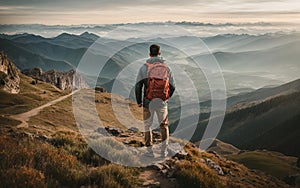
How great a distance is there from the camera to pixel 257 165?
358ft

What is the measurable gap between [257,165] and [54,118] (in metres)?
72.5

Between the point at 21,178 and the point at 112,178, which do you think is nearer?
the point at 21,178

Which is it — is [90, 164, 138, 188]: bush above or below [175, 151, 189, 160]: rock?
above

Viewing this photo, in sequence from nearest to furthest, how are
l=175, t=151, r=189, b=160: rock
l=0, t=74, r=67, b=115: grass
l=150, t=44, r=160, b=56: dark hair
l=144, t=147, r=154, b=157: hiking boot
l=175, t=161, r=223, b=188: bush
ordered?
l=175, t=161, r=223, b=188: bush
l=150, t=44, r=160, b=56: dark hair
l=144, t=147, r=154, b=157: hiking boot
l=175, t=151, r=189, b=160: rock
l=0, t=74, r=67, b=115: grass

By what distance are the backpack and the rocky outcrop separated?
135140 millimetres

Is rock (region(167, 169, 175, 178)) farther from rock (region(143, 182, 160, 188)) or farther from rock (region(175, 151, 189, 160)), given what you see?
rock (region(175, 151, 189, 160))

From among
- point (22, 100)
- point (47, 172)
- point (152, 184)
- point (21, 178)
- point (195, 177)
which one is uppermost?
point (21, 178)

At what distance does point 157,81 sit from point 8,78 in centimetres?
14772

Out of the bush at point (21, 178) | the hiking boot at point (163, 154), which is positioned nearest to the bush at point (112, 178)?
the bush at point (21, 178)

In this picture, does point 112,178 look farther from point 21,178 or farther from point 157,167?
point 157,167

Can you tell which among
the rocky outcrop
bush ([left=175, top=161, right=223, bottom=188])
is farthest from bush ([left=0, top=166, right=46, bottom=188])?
the rocky outcrop

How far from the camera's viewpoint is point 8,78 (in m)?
143

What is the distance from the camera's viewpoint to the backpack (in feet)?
38.7

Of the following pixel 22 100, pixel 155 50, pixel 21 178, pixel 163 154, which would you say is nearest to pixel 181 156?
pixel 163 154
